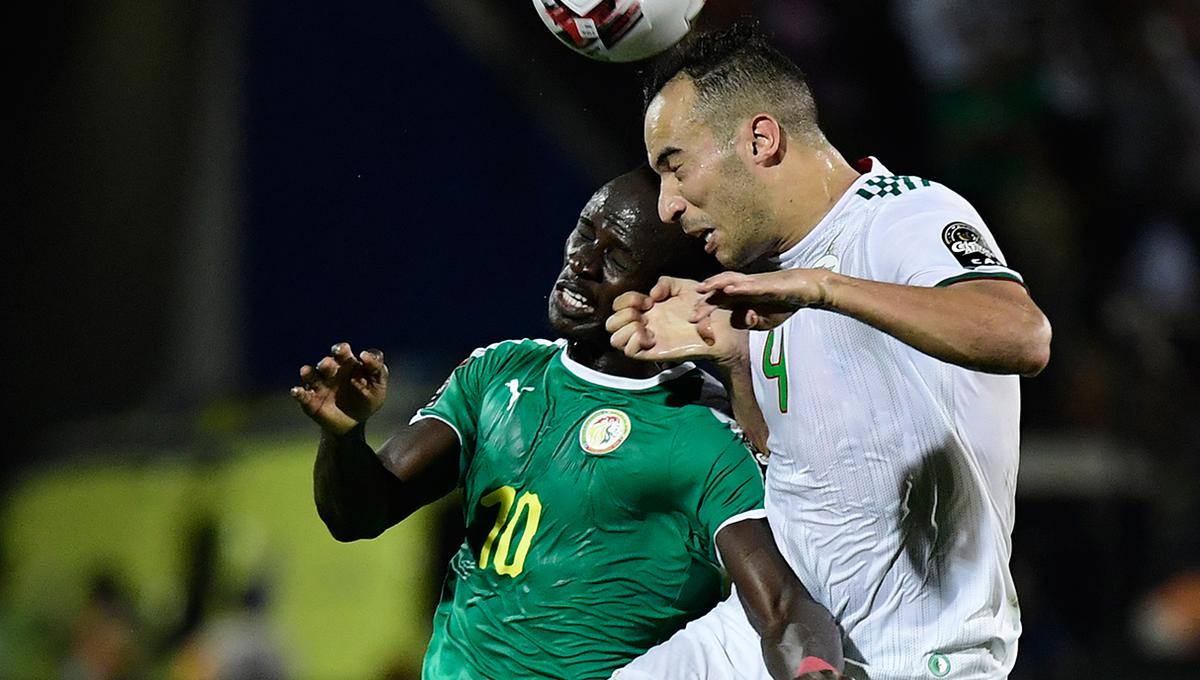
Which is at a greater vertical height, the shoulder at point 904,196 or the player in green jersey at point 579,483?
the shoulder at point 904,196

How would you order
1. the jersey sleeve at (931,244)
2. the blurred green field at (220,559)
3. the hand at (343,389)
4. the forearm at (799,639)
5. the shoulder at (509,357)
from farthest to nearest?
1. the blurred green field at (220,559)
2. the shoulder at (509,357)
3. the hand at (343,389)
4. the forearm at (799,639)
5. the jersey sleeve at (931,244)

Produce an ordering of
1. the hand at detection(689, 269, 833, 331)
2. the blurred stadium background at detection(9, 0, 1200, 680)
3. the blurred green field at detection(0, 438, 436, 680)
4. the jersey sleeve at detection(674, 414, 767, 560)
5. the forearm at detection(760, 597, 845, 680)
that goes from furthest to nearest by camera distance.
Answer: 1. the blurred stadium background at detection(9, 0, 1200, 680)
2. the blurred green field at detection(0, 438, 436, 680)
3. the jersey sleeve at detection(674, 414, 767, 560)
4. the forearm at detection(760, 597, 845, 680)
5. the hand at detection(689, 269, 833, 331)

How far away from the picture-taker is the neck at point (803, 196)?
135 inches

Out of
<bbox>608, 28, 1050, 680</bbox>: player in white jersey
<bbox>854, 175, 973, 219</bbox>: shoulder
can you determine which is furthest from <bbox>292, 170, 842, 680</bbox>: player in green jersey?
<bbox>854, 175, 973, 219</bbox>: shoulder

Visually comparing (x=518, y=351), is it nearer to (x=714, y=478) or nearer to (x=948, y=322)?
(x=714, y=478)

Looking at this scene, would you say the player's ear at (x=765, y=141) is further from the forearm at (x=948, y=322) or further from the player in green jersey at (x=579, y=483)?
the forearm at (x=948, y=322)

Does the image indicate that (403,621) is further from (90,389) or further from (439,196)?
(90,389)

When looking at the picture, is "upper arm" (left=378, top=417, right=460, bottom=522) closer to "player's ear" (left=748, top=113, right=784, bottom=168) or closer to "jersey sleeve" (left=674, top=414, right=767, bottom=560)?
"jersey sleeve" (left=674, top=414, right=767, bottom=560)

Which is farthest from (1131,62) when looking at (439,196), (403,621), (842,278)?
(842,278)

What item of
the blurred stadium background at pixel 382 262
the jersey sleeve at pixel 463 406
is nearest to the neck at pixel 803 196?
the jersey sleeve at pixel 463 406

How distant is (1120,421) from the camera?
7969 mm

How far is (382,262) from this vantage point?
9.95 meters

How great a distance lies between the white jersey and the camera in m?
3.28

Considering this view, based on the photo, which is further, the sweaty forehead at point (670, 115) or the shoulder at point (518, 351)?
the shoulder at point (518, 351)
